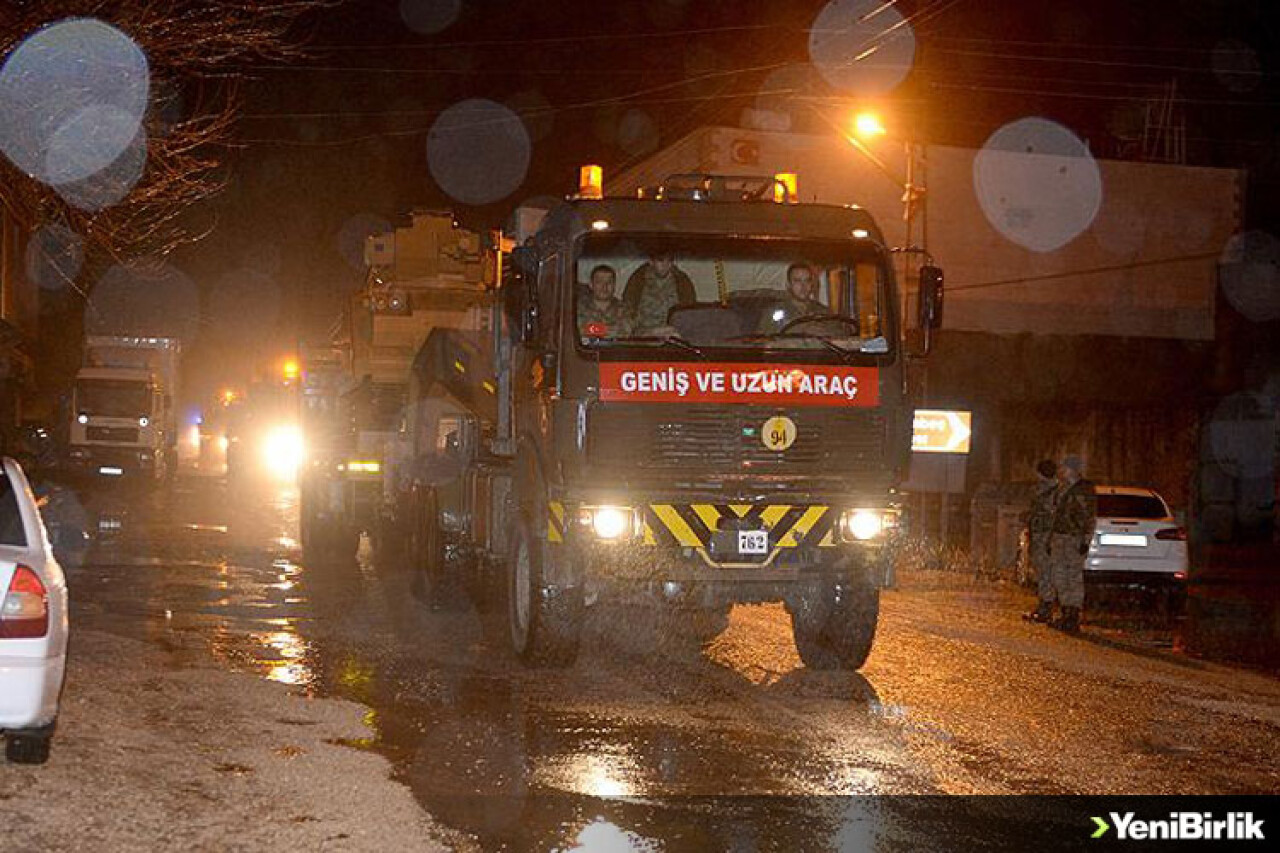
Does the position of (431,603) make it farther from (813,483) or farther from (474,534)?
(813,483)

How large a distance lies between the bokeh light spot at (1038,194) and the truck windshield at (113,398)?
2287 cm

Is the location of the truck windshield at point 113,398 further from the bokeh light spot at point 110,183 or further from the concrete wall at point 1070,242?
the bokeh light spot at point 110,183

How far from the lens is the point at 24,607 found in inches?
273

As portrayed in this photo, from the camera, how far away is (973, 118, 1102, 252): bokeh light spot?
1628 inches

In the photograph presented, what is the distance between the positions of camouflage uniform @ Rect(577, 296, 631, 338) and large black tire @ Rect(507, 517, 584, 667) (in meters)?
1.53

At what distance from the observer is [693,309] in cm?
1062

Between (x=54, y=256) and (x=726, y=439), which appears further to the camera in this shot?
(x=54, y=256)

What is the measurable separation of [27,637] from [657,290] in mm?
5196

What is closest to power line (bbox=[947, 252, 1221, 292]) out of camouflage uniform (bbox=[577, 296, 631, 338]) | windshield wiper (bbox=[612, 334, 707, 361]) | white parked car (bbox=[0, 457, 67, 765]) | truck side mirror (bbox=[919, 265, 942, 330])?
truck side mirror (bbox=[919, 265, 942, 330])

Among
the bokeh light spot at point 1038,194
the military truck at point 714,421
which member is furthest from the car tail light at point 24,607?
the bokeh light spot at point 1038,194

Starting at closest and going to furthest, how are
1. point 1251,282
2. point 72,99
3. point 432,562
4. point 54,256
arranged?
point 72,99
point 432,562
point 54,256
point 1251,282

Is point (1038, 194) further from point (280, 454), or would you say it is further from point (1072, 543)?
point (1072, 543)

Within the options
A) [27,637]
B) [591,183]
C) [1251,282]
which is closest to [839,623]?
[591,183]

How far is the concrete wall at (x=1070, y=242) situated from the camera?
39.3 m
